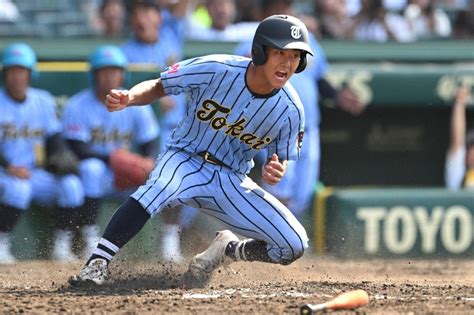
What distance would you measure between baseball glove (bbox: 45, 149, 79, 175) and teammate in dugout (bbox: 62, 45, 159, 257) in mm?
56

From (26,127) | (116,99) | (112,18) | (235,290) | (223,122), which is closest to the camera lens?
(116,99)

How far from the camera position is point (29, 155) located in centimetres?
876

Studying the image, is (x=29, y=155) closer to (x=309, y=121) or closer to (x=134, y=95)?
(x=309, y=121)

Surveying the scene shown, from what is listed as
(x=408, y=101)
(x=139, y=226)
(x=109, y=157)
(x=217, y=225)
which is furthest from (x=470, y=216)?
(x=139, y=226)

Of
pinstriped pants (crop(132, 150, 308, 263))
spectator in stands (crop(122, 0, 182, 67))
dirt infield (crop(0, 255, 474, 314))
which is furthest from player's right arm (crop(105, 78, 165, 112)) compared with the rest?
spectator in stands (crop(122, 0, 182, 67))

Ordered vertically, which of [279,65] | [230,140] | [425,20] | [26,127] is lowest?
[230,140]

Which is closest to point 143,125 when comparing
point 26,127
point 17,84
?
point 26,127

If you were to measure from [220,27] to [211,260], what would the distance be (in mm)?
3355

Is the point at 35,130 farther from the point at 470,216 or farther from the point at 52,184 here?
the point at 470,216

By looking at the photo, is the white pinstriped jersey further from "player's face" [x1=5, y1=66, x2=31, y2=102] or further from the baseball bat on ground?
"player's face" [x1=5, y1=66, x2=31, y2=102]

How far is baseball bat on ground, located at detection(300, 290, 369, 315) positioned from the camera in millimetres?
4902

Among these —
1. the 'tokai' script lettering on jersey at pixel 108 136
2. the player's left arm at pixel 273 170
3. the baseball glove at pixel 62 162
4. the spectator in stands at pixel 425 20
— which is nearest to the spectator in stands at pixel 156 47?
the 'tokai' script lettering on jersey at pixel 108 136

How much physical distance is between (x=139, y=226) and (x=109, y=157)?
2.83 m

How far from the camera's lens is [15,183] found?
866 centimetres
